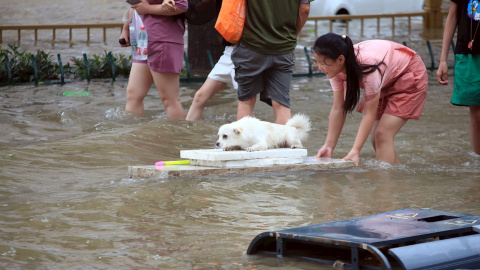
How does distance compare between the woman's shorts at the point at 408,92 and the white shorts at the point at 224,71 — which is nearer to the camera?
the woman's shorts at the point at 408,92

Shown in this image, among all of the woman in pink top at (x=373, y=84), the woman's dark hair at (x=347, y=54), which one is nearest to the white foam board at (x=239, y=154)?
the woman in pink top at (x=373, y=84)

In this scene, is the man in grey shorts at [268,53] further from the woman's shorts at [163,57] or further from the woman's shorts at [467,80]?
the woman's shorts at [467,80]

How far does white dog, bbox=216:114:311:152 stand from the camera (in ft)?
19.8

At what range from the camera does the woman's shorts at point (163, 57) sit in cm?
745

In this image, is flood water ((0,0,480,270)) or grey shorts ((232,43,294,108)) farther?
grey shorts ((232,43,294,108))

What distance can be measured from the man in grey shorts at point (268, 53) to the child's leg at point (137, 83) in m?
1.41

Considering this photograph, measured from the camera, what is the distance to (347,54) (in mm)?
5938

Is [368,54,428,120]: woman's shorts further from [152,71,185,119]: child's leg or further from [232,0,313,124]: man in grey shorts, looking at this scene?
[152,71,185,119]: child's leg

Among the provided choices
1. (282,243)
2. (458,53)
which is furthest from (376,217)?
(458,53)

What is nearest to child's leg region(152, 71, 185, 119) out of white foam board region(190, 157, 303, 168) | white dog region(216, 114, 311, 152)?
white dog region(216, 114, 311, 152)

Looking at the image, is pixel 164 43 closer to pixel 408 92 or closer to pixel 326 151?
pixel 326 151

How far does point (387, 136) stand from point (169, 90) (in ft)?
7.71

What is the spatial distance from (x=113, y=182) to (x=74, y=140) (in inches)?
69.9

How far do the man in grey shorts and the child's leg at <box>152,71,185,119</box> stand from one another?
1105mm
